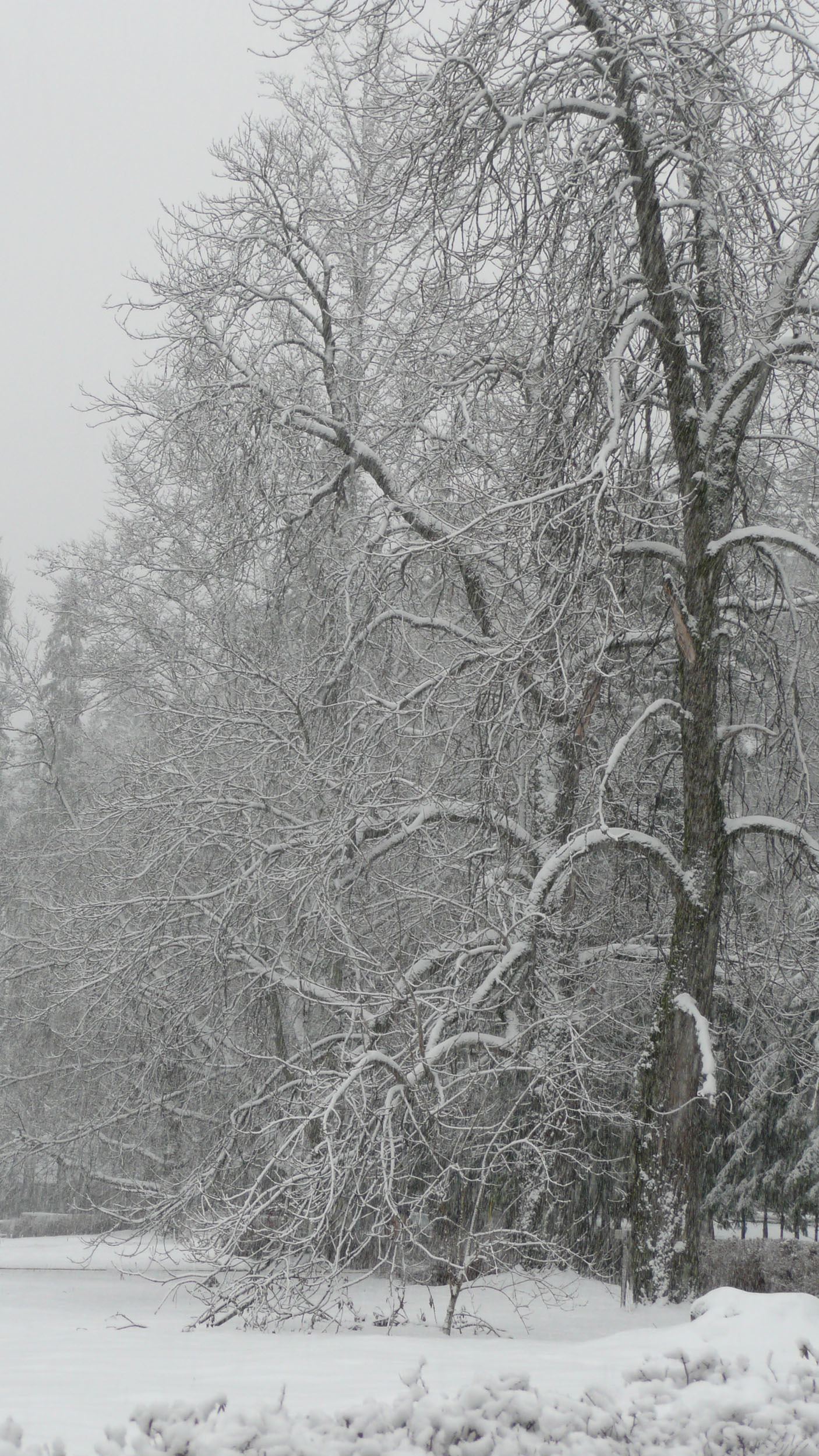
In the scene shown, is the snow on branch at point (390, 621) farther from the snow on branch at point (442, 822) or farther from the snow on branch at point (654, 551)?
the snow on branch at point (654, 551)

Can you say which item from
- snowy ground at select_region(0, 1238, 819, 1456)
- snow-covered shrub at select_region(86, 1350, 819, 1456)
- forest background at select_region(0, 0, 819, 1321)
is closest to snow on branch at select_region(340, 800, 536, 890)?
forest background at select_region(0, 0, 819, 1321)

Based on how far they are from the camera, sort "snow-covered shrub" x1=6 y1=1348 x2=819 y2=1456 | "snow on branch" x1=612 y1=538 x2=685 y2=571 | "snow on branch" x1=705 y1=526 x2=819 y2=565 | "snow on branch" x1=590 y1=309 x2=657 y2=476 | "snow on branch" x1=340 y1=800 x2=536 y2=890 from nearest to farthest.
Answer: "snow-covered shrub" x1=6 y1=1348 x2=819 y2=1456 < "snow on branch" x1=590 y1=309 x2=657 y2=476 < "snow on branch" x1=705 y1=526 x2=819 y2=565 < "snow on branch" x1=612 y1=538 x2=685 y2=571 < "snow on branch" x1=340 y1=800 x2=536 y2=890

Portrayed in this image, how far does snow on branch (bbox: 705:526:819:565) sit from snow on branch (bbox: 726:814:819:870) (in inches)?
68.2

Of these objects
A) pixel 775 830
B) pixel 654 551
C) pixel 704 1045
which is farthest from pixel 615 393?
pixel 704 1045

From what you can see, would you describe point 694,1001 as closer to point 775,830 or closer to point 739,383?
point 775,830

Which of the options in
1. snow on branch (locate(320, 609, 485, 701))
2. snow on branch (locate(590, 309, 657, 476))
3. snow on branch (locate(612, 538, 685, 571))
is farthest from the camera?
snow on branch (locate(320, 609, 485, 701))

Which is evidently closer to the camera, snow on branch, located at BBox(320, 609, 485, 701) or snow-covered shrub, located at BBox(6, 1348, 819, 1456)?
snow-covered shrub, located at BBox(6, 1348, 819, 1456)

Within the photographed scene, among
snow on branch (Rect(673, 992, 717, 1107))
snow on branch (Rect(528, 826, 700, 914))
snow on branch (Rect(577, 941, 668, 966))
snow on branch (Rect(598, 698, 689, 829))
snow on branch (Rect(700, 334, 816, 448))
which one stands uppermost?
snow on branch (Rect(700, 334, 816, 448))

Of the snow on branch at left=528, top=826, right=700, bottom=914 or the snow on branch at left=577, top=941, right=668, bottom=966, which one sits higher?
the snow on branch at left=528, top=826, right=700, bottom=914

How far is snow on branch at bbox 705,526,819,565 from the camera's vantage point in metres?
8.38

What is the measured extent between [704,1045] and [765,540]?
3.35 meters

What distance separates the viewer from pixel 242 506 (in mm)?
12320

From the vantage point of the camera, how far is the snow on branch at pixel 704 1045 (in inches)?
324

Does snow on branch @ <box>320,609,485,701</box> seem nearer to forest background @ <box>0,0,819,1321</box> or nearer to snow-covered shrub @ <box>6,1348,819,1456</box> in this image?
forest background @ <box>0,0,819,1321</box>
